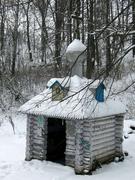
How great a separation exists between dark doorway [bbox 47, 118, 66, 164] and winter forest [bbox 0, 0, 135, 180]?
39.4 inches

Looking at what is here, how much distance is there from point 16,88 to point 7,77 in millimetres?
836

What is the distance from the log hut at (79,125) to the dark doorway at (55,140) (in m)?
0.03

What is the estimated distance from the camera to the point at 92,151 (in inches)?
347

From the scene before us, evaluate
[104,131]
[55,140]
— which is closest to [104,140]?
[104,131]

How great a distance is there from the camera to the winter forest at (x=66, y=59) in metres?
6.23

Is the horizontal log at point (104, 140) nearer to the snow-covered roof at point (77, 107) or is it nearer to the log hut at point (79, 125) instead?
the log hut at point (79, 125)

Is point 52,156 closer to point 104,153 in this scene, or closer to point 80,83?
point 104,153

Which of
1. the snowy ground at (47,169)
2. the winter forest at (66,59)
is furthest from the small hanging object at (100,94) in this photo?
the snowy ground at (47,169)

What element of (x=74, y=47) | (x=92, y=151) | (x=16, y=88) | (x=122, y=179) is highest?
(x=74, y=47)

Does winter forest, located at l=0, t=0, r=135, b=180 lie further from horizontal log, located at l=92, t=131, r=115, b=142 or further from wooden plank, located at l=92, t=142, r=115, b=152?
horizontal log, located at l=92, t=131, r=115, b=142

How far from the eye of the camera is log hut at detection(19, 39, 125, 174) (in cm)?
867

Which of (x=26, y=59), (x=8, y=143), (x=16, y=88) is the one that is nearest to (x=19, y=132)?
(x=8, y=143)

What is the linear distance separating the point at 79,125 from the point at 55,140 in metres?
2.50

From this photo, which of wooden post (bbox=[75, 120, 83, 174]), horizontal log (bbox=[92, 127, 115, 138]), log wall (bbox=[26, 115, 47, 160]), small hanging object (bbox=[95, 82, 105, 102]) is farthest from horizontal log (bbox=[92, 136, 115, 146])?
log wall (bbox=[26, 115, 47, 160])
